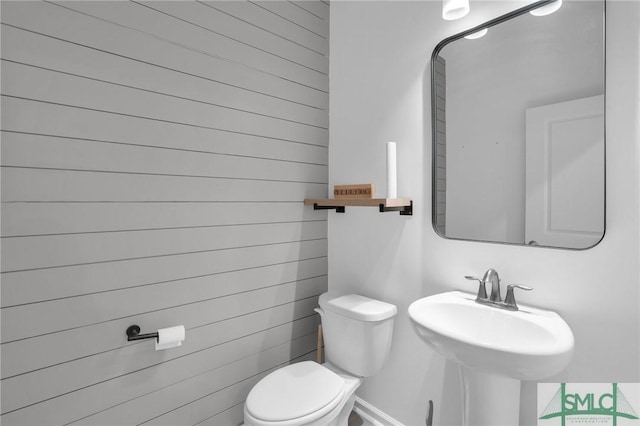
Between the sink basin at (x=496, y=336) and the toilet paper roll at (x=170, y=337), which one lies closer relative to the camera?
the sink basin at (x=496, y=336)

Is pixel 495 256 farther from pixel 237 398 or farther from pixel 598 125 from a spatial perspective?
pixel 237 398

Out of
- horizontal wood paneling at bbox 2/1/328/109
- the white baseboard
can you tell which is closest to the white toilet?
the white baseboard

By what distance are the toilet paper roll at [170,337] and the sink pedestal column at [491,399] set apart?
1118mm

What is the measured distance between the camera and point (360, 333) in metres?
1.52

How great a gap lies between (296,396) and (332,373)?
23 centimetres

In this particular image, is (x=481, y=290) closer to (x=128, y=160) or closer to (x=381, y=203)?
→ (x=381, y=203)

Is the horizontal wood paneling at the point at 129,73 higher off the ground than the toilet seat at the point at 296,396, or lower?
higher

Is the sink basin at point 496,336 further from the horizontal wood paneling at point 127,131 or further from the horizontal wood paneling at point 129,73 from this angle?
the horizontal wood paneling at point 129,73

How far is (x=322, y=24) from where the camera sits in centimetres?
199

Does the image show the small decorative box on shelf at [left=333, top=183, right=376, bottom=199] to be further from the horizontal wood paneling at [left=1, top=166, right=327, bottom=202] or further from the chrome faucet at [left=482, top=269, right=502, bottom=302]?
the chrome faucet at [left=482, top=269, right=502, bottom=302]

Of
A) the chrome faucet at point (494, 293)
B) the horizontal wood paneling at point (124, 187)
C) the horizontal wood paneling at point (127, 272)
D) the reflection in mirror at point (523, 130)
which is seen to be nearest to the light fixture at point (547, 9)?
the reflection in mirror at point (523, 130)

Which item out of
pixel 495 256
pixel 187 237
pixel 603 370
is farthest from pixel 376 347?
pixel 187 237

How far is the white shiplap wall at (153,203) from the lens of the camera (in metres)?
1.10

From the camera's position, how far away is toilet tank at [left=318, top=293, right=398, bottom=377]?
4.94ft
